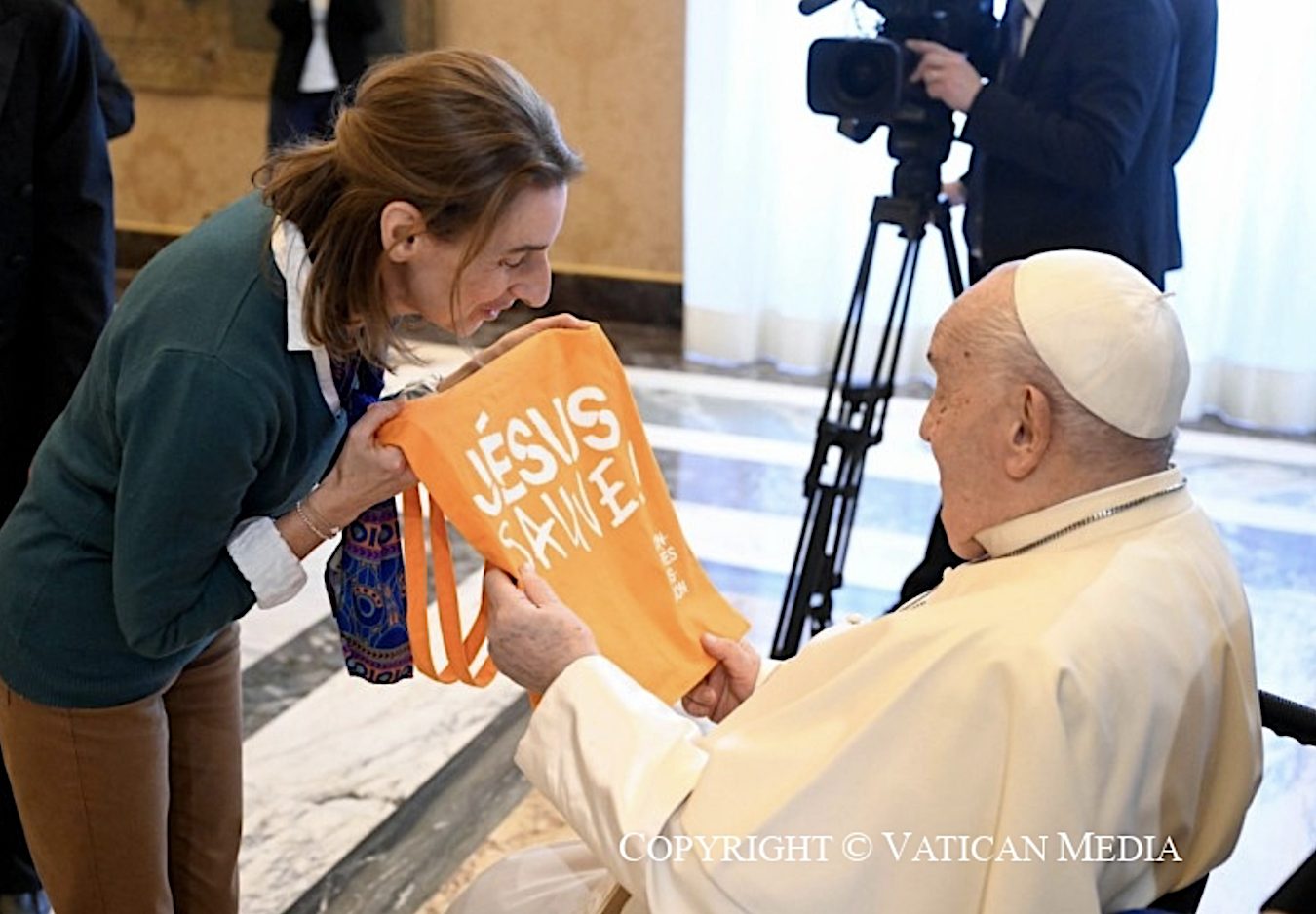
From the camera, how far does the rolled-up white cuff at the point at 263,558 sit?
142 cm

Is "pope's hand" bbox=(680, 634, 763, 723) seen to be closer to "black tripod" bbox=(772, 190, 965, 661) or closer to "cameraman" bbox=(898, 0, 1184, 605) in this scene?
"cameraman" bbox=(898, 0, 1184, 605)

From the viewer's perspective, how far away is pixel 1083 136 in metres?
2.44

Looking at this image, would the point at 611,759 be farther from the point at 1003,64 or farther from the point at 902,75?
the point at 1003,64

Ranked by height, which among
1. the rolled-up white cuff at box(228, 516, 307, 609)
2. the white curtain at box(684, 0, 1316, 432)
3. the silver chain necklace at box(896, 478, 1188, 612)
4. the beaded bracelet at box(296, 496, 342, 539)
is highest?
the silver chain necklace at box(896, 478, 1188, 612)

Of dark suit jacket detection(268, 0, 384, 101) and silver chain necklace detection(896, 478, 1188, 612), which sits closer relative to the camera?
silver chain necklace detection(896, 478, 1188, 612)

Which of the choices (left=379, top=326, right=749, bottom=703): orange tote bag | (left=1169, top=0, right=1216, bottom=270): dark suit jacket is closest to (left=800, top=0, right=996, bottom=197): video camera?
(left=1169, top=0, right=1216, bottom=270): dark suit jacket

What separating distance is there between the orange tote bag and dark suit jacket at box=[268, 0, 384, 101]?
12.0 ft

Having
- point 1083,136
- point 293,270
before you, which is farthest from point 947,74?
point 293,270

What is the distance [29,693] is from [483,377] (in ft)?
1.88

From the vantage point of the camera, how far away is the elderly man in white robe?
45.4 inches

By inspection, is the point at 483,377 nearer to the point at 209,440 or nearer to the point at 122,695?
the point at 209,440

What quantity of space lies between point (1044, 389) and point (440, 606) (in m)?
0.71

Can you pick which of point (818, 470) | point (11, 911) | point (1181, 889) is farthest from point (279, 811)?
point (1181, 889)

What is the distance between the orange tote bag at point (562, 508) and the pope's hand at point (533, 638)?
0.06 metres
